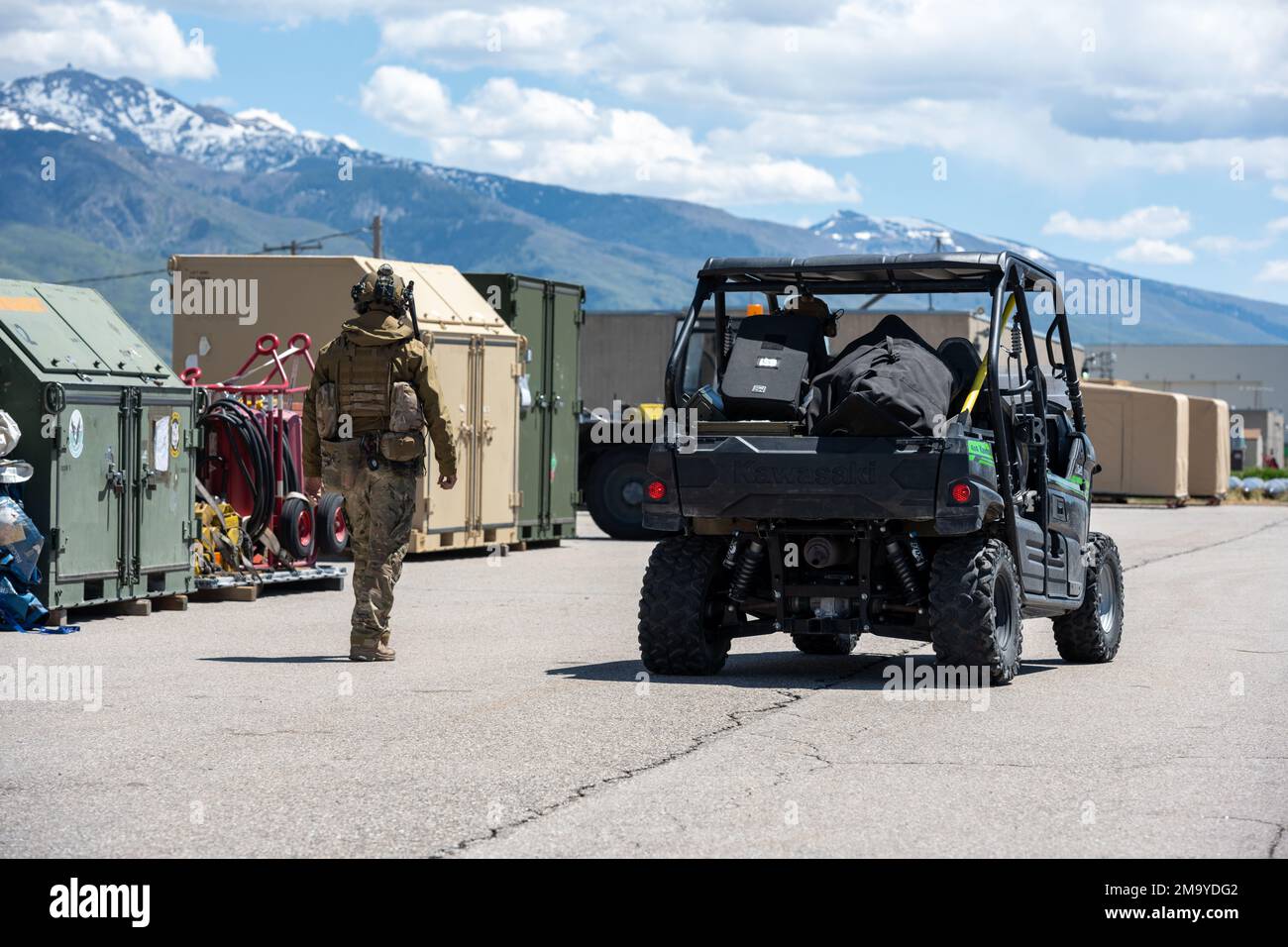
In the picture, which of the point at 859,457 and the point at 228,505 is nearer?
the point at 859,457

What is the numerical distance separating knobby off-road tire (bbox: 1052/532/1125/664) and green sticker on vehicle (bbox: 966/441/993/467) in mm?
1751

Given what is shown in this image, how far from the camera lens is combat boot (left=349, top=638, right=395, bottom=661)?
1127cm

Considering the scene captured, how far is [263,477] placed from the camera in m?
15.7

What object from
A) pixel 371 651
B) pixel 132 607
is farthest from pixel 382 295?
pixel 132 607

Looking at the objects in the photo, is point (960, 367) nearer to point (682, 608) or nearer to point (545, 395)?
point (682, 608)

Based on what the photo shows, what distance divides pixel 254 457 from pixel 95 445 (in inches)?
86.4

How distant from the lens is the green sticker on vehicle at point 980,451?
9.98 m

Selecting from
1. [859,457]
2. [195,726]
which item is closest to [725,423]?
[859,457]

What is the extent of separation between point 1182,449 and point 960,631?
36.8m

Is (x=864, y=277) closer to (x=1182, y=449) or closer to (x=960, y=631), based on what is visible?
(x=960, y=631)

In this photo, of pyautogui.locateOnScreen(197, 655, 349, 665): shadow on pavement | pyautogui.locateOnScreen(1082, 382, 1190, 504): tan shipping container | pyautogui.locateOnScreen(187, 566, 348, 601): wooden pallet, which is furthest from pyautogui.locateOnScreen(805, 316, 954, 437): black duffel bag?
pyautogui.locateOnScreen(1082, 382, 1190, 504): tan shipping container

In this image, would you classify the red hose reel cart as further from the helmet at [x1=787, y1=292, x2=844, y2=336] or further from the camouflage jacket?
the helmet at [x1=787, y1=292, x2=844, y2=336]

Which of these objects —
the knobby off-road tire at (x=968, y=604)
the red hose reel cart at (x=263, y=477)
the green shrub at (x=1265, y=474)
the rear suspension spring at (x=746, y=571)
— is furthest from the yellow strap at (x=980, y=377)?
the green shrub at (x=1265, y=474)
